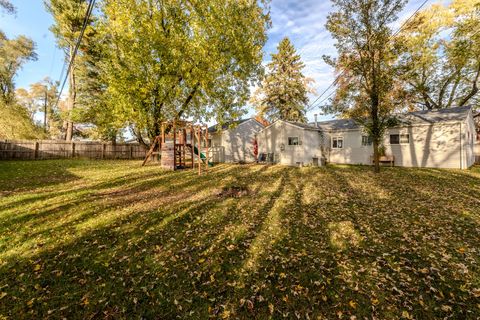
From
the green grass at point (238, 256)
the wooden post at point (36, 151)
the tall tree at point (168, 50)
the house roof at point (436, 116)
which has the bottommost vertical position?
the green grass at point (238, 256)

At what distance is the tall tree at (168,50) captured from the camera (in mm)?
13602

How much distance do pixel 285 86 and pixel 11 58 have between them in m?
34.0

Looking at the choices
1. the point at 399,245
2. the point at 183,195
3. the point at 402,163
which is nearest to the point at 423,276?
the point at 399,245

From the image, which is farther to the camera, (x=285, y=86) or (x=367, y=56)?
(x=285, y=86)

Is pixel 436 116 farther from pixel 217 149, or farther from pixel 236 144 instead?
pixel 217 149

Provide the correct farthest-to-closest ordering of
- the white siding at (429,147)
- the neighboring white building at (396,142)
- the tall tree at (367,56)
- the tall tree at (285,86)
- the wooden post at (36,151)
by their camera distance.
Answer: the tall tree at (285,86), the wooden post at (36,151), the neighboring white building at (396,142), the white siding at (429,147), the tall tree at (367,56)

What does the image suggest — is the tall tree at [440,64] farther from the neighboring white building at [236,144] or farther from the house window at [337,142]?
the neighboring white building at [236,144]

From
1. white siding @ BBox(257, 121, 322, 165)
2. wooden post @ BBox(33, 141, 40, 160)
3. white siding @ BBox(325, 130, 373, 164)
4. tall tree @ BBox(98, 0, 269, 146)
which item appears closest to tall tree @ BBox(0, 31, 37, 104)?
wooden post @ BBox(33, 141, 40, 160)

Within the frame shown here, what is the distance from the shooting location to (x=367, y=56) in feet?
42.0

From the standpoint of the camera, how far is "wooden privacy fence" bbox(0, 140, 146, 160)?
20.0 metres

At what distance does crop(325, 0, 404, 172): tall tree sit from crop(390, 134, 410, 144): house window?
4.51 m

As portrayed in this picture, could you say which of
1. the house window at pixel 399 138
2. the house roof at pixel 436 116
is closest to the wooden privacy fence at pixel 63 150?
the house window at pixel 399 138

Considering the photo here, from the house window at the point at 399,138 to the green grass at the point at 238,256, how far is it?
1025 centimetres

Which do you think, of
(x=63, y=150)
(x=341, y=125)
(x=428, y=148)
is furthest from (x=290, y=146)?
(x=63, y=150)
